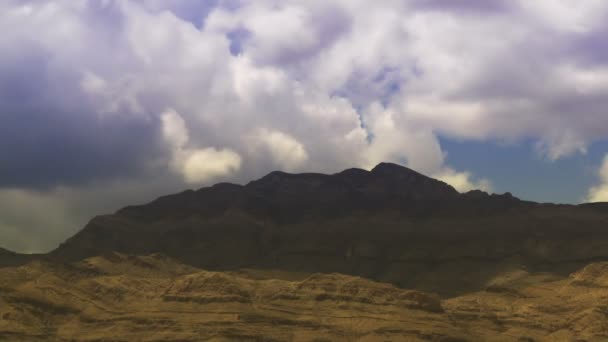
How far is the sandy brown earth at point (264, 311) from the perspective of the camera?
103125mm

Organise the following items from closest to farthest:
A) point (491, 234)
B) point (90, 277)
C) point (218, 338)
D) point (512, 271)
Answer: point (218, 338) → point (90, 277) → point (512, 271) → point (491, 234)

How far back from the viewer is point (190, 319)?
10556 cm

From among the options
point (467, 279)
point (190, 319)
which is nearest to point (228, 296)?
point (190, 319)

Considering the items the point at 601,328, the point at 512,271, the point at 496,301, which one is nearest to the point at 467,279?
the point at 512,271

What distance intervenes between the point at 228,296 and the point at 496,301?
4814 centimetres

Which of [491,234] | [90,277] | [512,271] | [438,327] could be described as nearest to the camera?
[438,327]

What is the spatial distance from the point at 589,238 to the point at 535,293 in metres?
46.5

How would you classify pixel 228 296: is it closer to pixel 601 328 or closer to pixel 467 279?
pixel 601 328

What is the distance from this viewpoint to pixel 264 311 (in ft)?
354

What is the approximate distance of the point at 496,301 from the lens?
136 metres

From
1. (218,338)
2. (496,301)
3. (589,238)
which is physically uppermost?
(589,238)

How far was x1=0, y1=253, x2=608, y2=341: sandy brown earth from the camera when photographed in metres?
103

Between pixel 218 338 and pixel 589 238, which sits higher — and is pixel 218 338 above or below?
below

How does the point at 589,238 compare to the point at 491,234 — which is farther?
the point at 491,234
